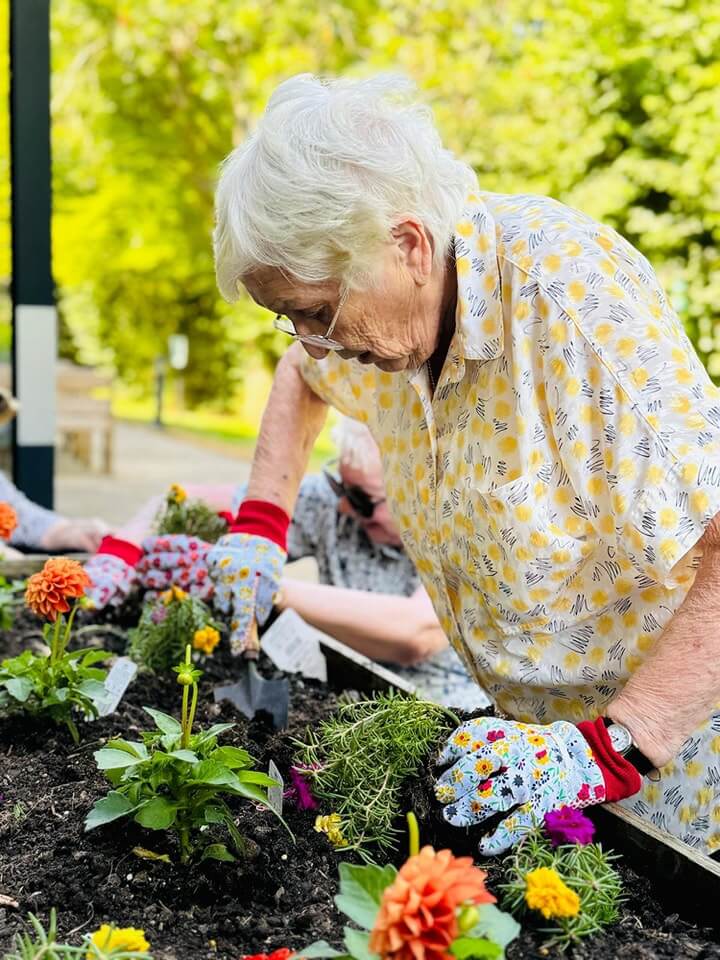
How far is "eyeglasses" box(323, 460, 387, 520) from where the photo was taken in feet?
8.82

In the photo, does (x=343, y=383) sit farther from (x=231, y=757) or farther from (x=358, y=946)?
(x=358, y=946)

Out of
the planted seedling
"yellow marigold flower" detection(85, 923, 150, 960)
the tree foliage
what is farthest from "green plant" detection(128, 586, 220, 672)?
the tree foliage

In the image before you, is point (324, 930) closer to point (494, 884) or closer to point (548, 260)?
point (494, 884)

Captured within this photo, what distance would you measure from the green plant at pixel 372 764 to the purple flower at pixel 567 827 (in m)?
0.20

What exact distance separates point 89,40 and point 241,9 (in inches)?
81.8

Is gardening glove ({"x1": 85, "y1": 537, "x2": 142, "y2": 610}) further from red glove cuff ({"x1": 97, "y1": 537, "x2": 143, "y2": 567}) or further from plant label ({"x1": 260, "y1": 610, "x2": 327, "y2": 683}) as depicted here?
plant label ({"x1": 260, "y1": 610, "x2": 327, "y2": 683})

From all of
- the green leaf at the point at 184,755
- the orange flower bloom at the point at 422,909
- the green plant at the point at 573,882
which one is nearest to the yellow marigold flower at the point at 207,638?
the green leaf at the point at 184,755

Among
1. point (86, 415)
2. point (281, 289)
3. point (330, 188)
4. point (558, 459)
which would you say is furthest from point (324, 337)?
point (86, 415)

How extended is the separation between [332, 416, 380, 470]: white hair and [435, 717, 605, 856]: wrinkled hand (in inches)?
54.0

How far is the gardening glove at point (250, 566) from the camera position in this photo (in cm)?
193

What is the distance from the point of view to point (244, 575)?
1926 mm

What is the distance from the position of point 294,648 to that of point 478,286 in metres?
0.84

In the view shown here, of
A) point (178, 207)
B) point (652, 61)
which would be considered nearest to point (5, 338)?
point (178, 207)

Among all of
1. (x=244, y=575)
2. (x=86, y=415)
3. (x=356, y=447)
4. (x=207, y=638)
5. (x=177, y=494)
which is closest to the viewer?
(x=244, y=575)
